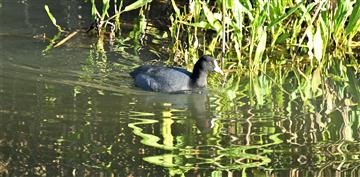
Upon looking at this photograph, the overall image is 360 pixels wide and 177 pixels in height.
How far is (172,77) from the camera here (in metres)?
8.59

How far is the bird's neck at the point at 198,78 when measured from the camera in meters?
8.71

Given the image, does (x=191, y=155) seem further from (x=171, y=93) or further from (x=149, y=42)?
(x=149, y=42)

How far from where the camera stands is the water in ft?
20.0

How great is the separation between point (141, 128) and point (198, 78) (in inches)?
72.6

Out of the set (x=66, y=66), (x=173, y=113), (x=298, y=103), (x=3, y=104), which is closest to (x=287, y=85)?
(x=298, y=103)

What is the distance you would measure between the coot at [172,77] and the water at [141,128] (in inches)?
4.7

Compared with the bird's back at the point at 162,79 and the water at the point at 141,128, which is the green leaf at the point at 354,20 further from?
the bird's back at the point at 162,79

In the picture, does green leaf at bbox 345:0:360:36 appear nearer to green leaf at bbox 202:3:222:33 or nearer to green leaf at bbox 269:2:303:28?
green leaf at bbox 269:2:303:28

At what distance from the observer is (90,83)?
856 cm

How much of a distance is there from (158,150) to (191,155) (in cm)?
25

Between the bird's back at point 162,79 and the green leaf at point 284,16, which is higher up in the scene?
the green leaf at point 284,16

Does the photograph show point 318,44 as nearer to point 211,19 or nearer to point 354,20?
point 354,20

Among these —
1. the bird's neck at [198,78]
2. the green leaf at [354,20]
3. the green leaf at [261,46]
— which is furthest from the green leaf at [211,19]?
the green leaf at [354,20]

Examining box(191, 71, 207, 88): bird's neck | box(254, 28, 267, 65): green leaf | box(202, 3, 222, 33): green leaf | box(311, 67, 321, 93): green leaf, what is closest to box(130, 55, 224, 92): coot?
box(191, 71, 207, 88): bird's neck
